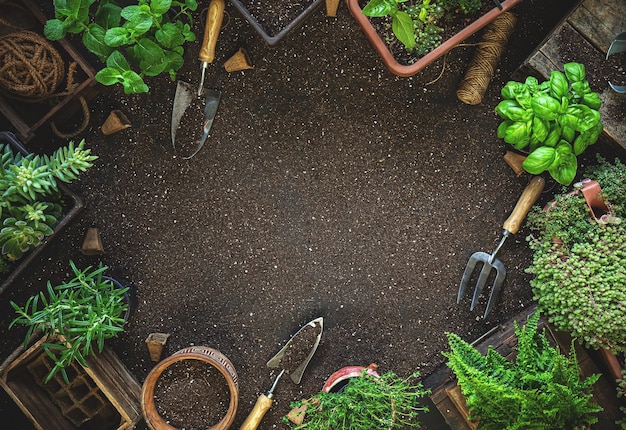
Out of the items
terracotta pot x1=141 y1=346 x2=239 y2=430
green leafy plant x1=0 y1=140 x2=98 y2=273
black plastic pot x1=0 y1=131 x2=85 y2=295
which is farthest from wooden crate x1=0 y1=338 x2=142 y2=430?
green leafy plant x1=0 y1=140 x2=98 y2=273

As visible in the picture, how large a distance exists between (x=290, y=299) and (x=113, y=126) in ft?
3.09

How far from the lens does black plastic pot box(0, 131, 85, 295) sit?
7.73 feet

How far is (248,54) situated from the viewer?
101 inches

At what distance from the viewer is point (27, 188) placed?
83.4 inches

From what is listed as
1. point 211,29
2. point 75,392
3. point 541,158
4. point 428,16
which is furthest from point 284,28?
point 75,392

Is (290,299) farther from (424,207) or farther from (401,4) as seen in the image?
(401,4)

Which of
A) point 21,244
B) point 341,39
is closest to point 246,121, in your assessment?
point 341,39

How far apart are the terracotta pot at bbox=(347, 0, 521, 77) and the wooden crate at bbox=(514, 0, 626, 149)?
0.23 metres

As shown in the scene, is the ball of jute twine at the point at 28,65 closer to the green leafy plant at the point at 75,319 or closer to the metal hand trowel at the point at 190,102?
the metal hand trowel at the point at 190,102

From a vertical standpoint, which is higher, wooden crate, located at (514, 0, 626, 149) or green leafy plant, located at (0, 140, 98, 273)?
green leafy plant, located at (0, 140, 98, 273)

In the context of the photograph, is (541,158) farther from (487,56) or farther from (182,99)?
(182,99)

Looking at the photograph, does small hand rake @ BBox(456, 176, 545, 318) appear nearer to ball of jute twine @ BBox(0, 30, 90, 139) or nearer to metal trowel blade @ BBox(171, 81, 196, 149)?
metal trowel blade @ BBox(171, 81, 196, 149)

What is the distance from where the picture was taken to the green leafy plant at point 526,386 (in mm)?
2070

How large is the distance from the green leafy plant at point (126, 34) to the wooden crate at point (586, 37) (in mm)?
1262
